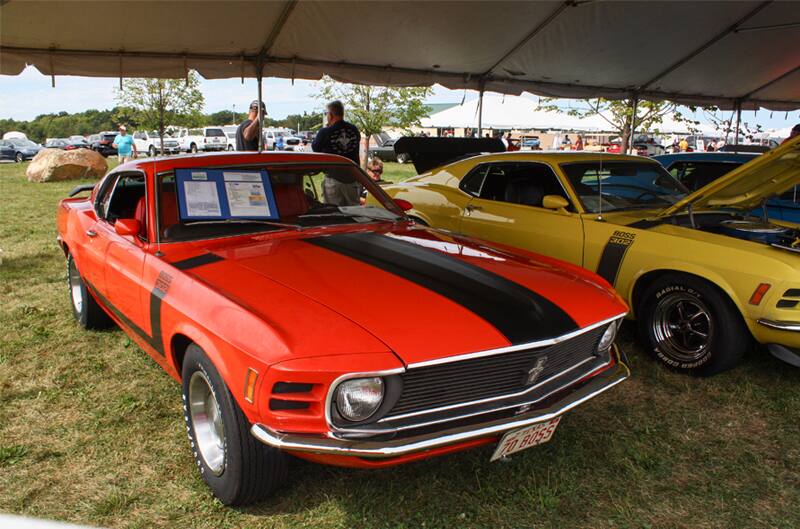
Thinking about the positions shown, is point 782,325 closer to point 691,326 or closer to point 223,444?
point 691,326

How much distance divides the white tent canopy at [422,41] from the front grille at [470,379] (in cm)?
581

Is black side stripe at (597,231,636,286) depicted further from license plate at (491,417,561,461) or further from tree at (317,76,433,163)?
tree at (317,76,433,163)

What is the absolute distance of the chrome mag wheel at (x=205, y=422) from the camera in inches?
98.9

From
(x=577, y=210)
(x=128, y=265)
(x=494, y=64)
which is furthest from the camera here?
(x=494, y=64)

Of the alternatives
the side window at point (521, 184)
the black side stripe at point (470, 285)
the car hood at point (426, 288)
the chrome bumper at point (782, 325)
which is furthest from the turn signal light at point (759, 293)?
the black side stripe at point (470, 285)

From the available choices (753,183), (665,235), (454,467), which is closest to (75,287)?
(454,467)

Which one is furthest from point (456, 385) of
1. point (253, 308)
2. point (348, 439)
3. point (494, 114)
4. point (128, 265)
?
point (494, 114)

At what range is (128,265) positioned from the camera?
318 cm

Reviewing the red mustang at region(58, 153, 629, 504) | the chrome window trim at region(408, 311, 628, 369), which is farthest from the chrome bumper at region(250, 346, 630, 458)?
the chrome window trim at region(408, 311, 628, 369)

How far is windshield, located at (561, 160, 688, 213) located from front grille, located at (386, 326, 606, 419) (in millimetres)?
2572

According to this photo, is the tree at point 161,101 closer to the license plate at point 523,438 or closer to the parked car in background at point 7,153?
Result: the parked car in background at point 7,153

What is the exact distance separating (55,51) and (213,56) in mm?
1807

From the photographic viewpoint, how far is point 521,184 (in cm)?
514

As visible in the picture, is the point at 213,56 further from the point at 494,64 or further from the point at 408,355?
the point at 408,355
